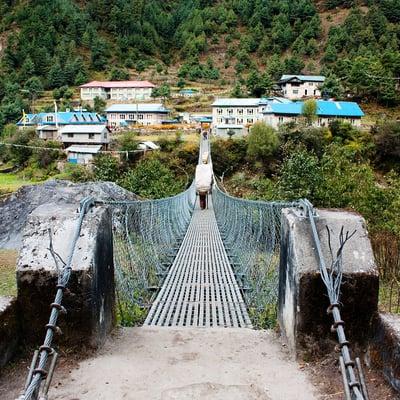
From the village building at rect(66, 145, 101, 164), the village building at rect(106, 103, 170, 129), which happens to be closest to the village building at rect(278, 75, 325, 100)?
the village building at rect(106, 103, 170, 129)

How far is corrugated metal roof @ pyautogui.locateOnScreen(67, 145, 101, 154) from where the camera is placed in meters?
27.7

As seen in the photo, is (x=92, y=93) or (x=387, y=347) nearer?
(x=387, y=347)

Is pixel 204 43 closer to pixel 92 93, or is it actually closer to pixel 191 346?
pixel 92 93

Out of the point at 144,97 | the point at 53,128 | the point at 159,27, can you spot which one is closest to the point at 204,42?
the point at 159,27

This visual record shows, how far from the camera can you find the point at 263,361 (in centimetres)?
182

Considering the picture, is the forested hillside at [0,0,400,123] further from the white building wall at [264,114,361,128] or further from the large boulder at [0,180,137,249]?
the large boulder at [0,180,137,249]

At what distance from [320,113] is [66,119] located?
17.3 metres

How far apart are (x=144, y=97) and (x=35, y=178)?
2148 centimetres

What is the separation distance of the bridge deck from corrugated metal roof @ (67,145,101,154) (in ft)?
74.7

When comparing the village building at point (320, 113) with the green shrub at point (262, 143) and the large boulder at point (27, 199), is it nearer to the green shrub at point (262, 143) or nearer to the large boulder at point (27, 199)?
the green shrub at point (262, 143)

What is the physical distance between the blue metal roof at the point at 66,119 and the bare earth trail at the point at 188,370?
1313 inches

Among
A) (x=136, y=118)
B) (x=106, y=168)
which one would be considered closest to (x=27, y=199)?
(x=106, y=168)

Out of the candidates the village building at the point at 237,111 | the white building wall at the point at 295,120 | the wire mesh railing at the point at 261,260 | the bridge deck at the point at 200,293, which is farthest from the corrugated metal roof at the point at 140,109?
the bridge deck at the point at 200,293

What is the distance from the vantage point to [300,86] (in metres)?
42.5
